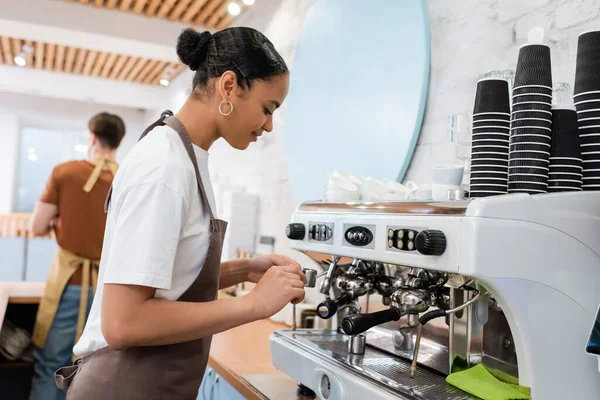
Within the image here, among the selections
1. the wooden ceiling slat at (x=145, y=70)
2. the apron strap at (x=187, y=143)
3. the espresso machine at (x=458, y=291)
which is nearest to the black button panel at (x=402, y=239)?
the espresso machine at (x=458, y=291)

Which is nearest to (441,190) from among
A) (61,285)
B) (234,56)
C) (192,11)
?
(234,56)

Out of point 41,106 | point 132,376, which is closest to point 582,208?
point 132,376

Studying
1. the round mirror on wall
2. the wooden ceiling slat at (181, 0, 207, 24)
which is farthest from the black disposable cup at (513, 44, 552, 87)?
the wooden ceiling slat at (181, 0, 207, 24)

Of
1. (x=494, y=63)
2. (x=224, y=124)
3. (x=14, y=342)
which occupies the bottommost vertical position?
(x=14, y=342)

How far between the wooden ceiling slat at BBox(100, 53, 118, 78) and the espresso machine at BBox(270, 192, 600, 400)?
215 inches

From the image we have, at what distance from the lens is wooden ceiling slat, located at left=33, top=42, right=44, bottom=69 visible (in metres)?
6.00

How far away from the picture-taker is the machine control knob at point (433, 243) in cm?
87

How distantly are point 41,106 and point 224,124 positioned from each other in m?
8.75

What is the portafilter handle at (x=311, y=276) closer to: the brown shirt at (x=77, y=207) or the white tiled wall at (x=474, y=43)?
the white tiled wall at (x=474, y=43)

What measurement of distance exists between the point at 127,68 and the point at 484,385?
6.49 metres

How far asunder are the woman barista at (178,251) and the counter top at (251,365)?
267 mm

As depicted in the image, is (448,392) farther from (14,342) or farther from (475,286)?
(14,342)

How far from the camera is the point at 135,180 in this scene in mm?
952

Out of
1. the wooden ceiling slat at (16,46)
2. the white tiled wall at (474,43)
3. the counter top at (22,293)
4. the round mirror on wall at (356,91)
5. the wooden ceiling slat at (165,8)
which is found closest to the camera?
the white tiled wall at (474,43)
